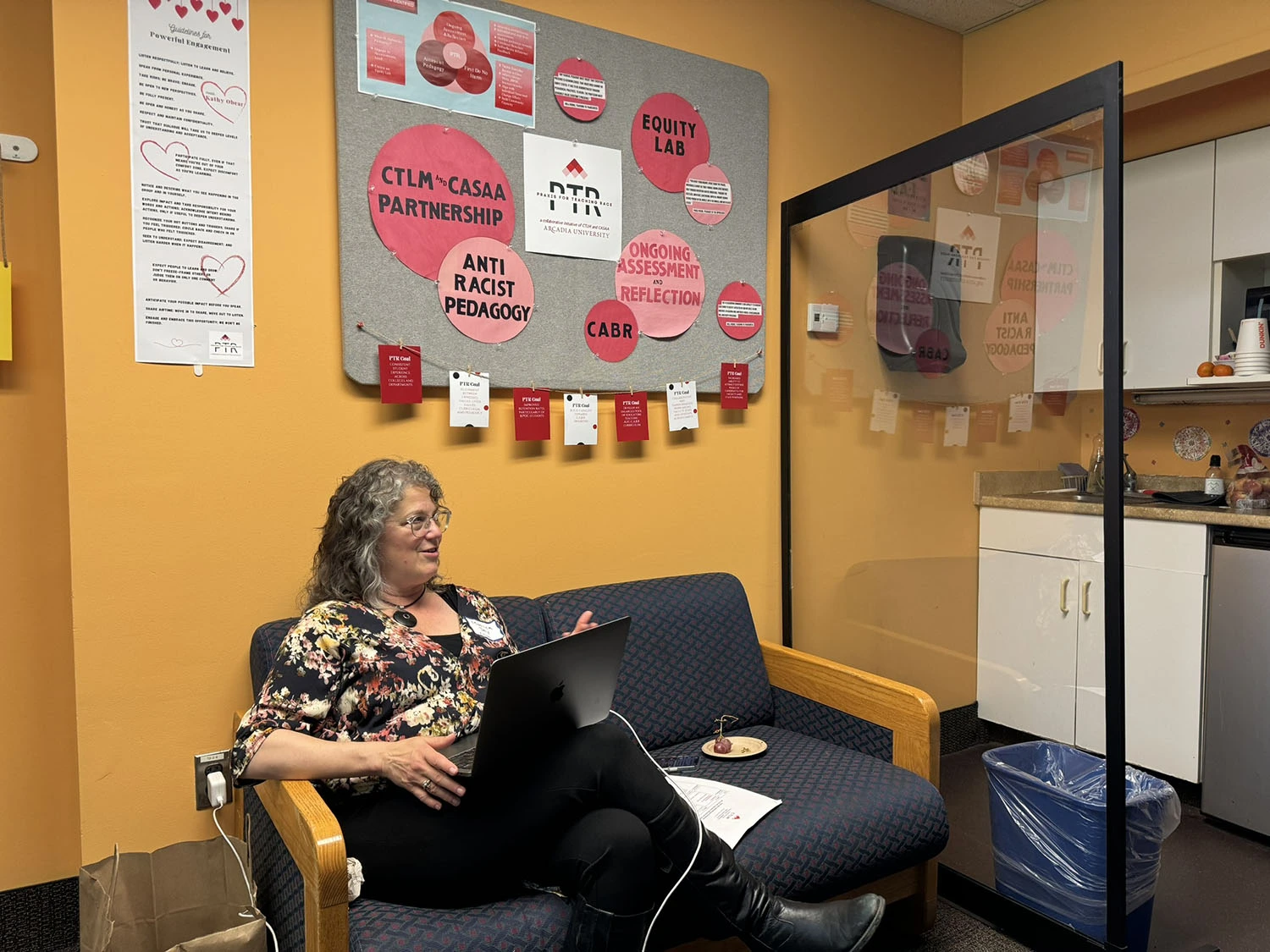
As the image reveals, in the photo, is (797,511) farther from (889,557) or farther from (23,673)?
(23,673)

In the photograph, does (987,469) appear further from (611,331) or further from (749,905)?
(749,905)

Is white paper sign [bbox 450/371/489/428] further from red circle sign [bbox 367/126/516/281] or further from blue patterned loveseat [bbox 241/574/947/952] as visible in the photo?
blue patterned loveseat [bbox 241/574/947/952]

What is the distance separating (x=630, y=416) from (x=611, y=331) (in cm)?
25

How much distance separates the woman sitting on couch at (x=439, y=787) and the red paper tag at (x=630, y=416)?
0.85 m

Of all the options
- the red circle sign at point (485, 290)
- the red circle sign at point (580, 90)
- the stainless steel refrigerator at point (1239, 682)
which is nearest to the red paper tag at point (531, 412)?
the red circle sign at point (485, 290)

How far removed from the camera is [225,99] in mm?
2072

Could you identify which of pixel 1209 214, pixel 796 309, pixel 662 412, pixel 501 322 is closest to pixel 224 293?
pixel 501 322

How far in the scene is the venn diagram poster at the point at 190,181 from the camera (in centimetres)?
199

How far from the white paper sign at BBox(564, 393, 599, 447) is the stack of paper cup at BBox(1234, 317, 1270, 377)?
221 centimetres

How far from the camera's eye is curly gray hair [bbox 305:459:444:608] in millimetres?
1865

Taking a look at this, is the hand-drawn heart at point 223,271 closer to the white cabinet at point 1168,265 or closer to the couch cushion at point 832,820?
the couch cushion at point 832,820

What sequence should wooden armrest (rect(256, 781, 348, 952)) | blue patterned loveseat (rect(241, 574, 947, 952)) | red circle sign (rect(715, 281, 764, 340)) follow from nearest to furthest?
1. wooden armrest (rect(256, 781, 348, 952))
2. blue patterned loveseat (rect(241, 574, 947, 952))
3. red circle sign (rect(715, 281, 764, 340))

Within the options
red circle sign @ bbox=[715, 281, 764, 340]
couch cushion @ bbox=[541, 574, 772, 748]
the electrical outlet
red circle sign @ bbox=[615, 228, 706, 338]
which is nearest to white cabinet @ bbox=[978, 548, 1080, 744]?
couch cushion @ bbox=[541, 574, 772, 748]

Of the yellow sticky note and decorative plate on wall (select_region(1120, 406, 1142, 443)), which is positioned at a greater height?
the yellow sticky note
